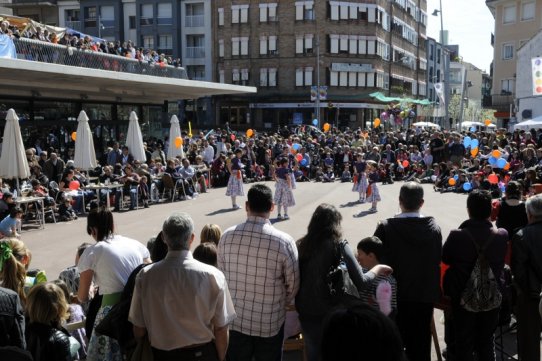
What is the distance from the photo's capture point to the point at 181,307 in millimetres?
3578

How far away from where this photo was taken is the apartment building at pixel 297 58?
178 feet

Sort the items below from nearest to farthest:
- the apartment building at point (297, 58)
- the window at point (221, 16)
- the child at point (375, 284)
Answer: the child at point (375, 284)
the apartment building at point (297, 58)
the window at point (221, 16)

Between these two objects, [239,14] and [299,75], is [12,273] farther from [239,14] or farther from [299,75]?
[239,14]

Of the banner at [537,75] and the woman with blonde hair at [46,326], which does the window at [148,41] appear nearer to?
the banner at [537,75]

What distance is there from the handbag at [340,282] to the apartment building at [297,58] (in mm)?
49305

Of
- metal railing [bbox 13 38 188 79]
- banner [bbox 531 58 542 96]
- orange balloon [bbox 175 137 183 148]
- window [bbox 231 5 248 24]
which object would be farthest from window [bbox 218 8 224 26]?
banner [bbox 531 58 542 96]

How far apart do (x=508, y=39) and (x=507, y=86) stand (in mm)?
3952

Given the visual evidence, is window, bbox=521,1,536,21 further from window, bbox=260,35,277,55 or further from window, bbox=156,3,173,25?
window, bbox=156,3,173,25

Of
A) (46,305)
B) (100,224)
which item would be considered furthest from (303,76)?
(46,305)

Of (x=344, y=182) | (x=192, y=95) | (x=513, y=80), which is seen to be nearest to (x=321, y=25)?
(x=513, y=80)

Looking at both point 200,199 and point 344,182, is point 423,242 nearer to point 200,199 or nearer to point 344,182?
point 200,199

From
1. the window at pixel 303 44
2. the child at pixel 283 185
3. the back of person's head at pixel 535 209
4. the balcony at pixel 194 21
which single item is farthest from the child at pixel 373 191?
the balcony at pixel 194 21

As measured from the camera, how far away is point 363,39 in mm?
55188

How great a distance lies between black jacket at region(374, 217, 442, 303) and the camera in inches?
187
